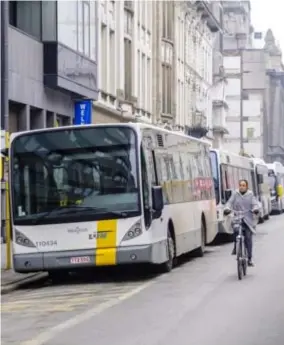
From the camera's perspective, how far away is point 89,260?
18.5 m

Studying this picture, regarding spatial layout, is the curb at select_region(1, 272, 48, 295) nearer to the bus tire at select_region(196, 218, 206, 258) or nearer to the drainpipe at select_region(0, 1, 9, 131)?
the drainpipe at select_region(0, 1, 9, 131)

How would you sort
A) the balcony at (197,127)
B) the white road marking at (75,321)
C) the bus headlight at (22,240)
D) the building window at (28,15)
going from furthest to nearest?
1. the balcony at (197,127)
2. the building window at (28,15)
3. the bus headlight at (22,240)
4. the white road marking at (75,321)

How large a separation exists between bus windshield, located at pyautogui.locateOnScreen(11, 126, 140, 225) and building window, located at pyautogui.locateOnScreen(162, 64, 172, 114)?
37.0 meters

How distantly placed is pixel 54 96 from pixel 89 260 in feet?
52.6

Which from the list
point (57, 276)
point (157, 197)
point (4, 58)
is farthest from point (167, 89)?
point (157, 197)

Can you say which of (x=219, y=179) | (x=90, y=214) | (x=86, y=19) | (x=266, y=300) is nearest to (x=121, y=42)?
(x=86, y=19)

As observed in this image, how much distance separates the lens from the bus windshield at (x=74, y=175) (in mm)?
18312

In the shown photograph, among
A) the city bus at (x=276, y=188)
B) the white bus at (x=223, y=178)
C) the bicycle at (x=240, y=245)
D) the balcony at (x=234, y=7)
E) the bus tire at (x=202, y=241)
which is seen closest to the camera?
the bicycle at (x=240, y=245)

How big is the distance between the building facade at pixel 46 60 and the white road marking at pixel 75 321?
44.8 feet

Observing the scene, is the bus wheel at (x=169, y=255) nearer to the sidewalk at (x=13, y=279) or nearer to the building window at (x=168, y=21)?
the sidewalk at (x=13, y=279)

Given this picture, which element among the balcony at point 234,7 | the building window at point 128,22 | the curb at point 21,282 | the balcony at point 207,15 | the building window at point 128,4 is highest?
the balcony at point 234,7

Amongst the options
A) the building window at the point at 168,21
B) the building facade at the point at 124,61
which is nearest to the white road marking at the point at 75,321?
the building facade at the point at 124,61

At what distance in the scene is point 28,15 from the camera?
31984 millimetres

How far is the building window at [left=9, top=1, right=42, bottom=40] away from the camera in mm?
31766
